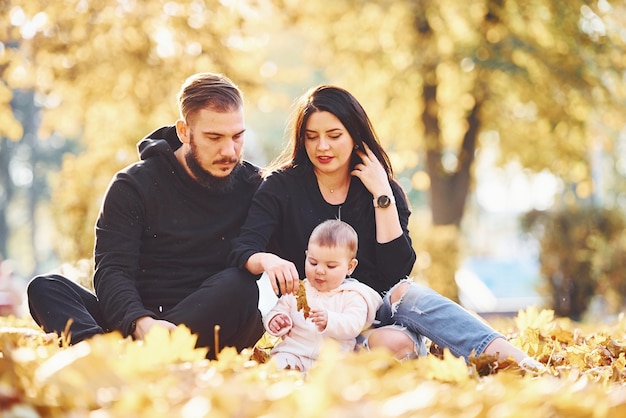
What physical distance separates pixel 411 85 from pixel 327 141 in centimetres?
972

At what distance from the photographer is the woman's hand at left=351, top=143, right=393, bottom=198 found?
13.0 feet

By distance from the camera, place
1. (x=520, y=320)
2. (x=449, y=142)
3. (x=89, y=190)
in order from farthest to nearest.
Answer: (x=449, y=142), (x=89, y=190), (x=520, y=320)

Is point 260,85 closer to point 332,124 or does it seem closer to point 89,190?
point 89,190

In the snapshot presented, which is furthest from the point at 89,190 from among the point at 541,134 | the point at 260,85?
the point at 541,134

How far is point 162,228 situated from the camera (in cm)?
390

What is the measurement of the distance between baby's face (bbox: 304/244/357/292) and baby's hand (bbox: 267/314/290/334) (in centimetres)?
22

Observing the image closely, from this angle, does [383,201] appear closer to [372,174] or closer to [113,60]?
[372,174]

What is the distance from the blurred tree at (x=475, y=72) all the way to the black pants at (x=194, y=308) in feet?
26.3

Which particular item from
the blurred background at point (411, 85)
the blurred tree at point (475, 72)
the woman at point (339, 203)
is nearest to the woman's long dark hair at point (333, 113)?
the woman at point (339, 203)

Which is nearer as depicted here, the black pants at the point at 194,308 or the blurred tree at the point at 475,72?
the black pants at the point at 194,308

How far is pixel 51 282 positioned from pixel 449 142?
12774 millimetres

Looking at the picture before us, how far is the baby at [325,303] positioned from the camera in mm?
3506

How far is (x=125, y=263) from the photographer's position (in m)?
3.68

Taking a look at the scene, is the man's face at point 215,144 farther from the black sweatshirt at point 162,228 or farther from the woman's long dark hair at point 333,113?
the woman's long dark hair at point 333,113
